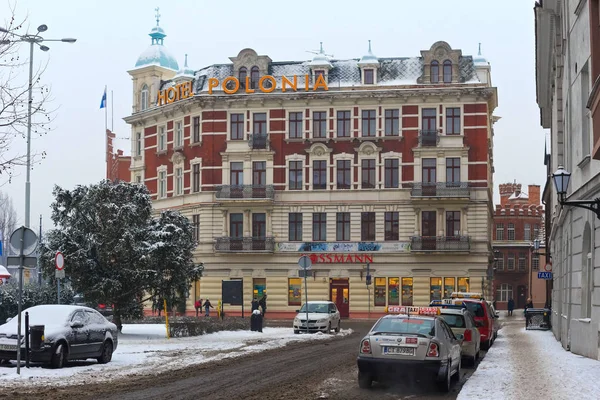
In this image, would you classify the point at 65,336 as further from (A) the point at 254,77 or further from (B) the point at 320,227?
(A) the point at 254,77

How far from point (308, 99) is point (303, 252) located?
10.4m

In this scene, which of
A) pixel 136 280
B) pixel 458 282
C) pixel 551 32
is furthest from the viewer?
pixel 458 282

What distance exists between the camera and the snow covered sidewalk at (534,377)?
15.9 meters

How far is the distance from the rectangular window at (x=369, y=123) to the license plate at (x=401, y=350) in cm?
4669

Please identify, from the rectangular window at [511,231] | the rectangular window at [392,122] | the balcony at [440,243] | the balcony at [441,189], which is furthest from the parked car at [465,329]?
the rectangular window at [511,231]

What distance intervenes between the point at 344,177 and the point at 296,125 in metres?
4.94

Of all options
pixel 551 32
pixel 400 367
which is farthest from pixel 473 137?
pixel 400 367

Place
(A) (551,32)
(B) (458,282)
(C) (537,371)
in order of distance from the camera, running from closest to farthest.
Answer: (C) (537,371) → (A) (551,32) → (B) (458,282)

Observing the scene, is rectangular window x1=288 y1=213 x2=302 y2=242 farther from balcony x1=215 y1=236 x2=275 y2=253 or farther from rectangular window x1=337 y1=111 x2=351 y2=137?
rectangular window x1=337 y1=111 x2=351 y2=137

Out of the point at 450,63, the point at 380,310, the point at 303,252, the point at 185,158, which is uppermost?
the point at 450,63

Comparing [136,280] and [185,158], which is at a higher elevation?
[185,158]

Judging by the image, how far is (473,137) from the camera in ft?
202

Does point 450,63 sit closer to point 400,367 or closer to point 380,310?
point 380,310

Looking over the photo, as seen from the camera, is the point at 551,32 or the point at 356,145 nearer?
the point at 551,32
